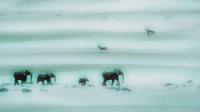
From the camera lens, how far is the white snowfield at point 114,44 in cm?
190

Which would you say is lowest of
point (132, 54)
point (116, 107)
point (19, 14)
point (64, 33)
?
point (116, 107)

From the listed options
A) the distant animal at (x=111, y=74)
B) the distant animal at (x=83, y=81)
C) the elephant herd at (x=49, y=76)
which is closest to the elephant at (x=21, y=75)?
the elephant herd at (x=49, y=76)

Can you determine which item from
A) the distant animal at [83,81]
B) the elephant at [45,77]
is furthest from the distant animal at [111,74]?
the elephant at [45,77]

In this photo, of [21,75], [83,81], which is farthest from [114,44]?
[21,75]

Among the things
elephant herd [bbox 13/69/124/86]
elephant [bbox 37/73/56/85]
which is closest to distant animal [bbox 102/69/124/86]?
elephant herd [bbox 13/69/124/86]

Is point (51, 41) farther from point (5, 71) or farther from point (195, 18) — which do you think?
point (195, 18)

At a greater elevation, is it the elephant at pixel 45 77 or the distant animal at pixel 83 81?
the elephant at pixel 45 77

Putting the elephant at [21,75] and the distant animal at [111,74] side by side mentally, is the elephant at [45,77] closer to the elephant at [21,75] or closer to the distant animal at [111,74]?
the elephant at [21,75]

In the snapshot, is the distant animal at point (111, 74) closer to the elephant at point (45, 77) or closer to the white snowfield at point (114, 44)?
the white snowfield at point (114, 44)

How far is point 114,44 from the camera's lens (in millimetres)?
1911

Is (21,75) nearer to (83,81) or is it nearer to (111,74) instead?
(83,81)

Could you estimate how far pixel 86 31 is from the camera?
191cm

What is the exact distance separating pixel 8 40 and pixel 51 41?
0.94ft

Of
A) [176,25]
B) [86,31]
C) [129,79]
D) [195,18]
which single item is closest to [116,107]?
[129,79]
